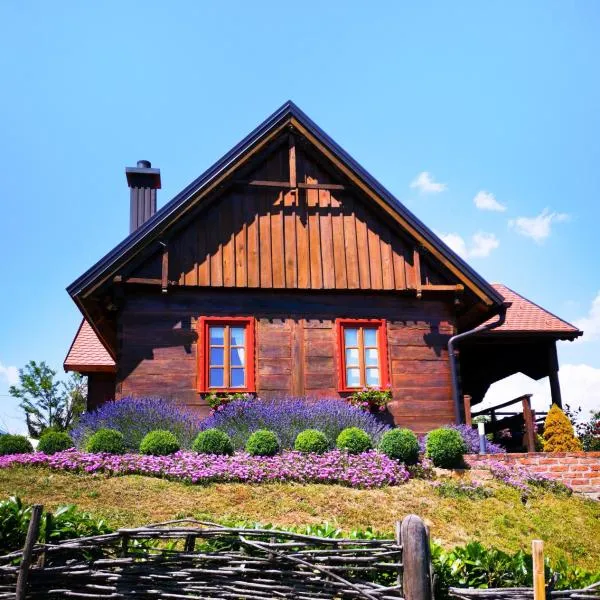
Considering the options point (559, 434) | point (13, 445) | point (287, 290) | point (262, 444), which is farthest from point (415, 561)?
point (559, 434)

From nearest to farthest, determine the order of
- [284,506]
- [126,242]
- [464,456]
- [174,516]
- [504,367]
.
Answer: [174,516]
[284,506]
[464,456]
[126,242]
[504,367]

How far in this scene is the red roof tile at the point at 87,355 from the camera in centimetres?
1959

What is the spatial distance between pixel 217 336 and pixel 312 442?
11.4ft

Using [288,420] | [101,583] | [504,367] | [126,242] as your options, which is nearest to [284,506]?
[288,420]

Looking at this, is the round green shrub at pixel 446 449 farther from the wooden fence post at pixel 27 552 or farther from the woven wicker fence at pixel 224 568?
the wooden fence post at pixel 27 552

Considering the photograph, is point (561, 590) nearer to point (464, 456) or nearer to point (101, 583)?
point (101, 583)

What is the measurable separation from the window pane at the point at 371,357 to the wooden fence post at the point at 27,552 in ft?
35.2

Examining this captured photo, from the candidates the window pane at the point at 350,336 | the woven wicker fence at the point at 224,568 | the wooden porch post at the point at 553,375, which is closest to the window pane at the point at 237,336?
the window pane at the point at 350,336

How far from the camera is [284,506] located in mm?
10828

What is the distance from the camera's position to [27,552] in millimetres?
5312

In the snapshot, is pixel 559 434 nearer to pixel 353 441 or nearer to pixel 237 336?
pixel 353 441

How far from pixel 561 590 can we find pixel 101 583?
131 inches

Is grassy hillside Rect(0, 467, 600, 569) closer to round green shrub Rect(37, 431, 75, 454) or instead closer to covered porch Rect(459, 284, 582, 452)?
round green shrub Rect(37, 431, 75, 454)

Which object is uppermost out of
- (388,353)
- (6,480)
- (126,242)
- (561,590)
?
(126,242)
